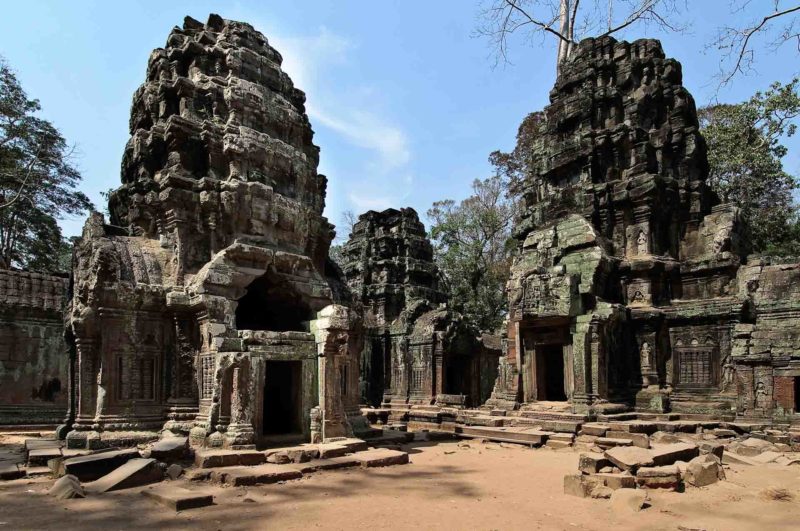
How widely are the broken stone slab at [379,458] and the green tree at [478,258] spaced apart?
19.0 metres

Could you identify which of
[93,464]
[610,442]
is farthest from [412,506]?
[610,442]

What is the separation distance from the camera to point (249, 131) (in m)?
10.5

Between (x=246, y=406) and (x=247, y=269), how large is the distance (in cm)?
225

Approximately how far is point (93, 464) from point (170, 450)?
37.2 inches

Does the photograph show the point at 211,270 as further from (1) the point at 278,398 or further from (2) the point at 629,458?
(2) the point at 629,458

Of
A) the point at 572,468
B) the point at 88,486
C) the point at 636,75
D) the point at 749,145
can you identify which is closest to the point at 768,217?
the point at 749,145

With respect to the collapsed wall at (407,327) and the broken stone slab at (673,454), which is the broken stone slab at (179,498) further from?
the collapsed wall at (407,327)

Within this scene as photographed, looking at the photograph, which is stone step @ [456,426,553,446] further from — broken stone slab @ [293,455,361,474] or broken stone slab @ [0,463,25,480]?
broken stone slab @ [0,463,25,480]

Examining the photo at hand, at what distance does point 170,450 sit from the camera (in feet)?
25.5

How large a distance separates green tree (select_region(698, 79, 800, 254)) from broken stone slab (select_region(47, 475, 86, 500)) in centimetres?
2397

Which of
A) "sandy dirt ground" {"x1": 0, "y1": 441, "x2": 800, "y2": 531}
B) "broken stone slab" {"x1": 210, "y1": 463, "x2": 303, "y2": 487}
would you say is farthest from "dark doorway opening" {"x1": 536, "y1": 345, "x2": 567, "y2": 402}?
"broken stone slab" {"x1": 210, "y1": 463, "x2": 303, "y2": 487}

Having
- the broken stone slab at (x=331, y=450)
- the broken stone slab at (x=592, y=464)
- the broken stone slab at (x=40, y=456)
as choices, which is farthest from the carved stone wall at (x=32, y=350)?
the broken stone slab at (x=592, y=464)

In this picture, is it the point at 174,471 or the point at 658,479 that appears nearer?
the point at 658,479

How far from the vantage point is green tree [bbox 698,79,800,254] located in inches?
901
